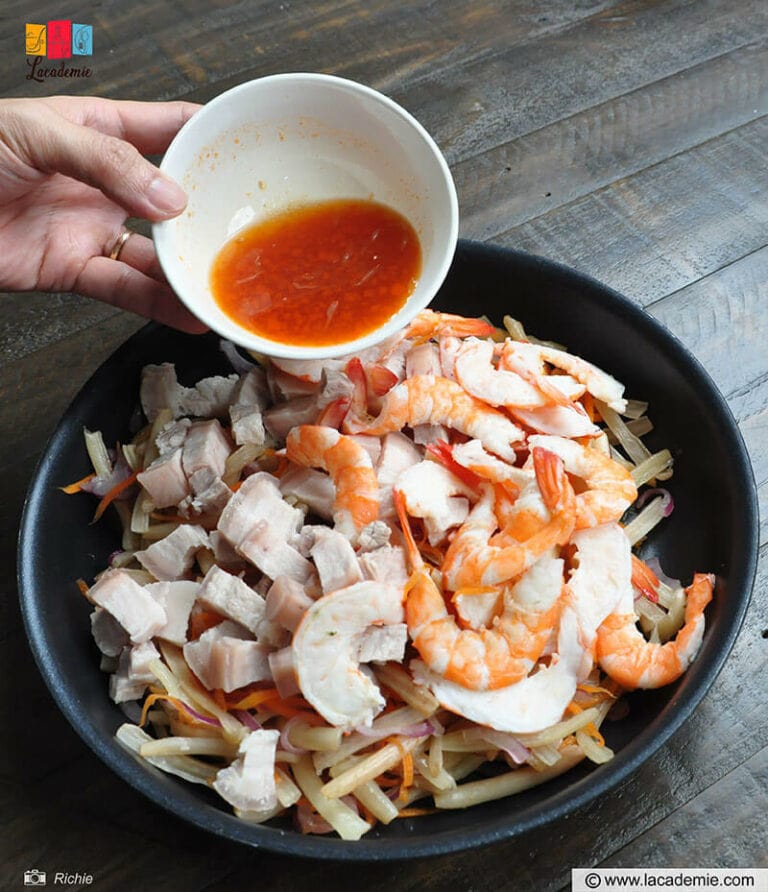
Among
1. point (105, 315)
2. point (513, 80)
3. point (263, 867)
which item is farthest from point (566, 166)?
point (263, 867)

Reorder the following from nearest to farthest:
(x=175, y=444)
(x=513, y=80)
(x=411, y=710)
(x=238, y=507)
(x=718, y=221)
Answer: (x=411, y=710), (x=238, y=507), (x=175, y=444), (x=718, y=221), (x=513, y=80)

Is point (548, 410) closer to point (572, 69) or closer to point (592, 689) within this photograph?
point (592, 689)

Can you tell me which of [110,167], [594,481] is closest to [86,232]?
[110,167]

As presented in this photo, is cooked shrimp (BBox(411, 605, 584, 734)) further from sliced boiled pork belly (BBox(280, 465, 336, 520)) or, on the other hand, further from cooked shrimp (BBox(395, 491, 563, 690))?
sliced boiled pork belly (BBox(280, 465, 336, 520))

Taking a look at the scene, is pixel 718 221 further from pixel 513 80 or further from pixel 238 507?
pixel 238 507

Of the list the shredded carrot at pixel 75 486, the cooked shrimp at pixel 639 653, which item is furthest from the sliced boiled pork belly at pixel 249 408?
the cooked shrimp at pixel 639 653

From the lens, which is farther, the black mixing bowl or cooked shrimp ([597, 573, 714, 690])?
cooked shrimp ([597, 573, 714, 690])
